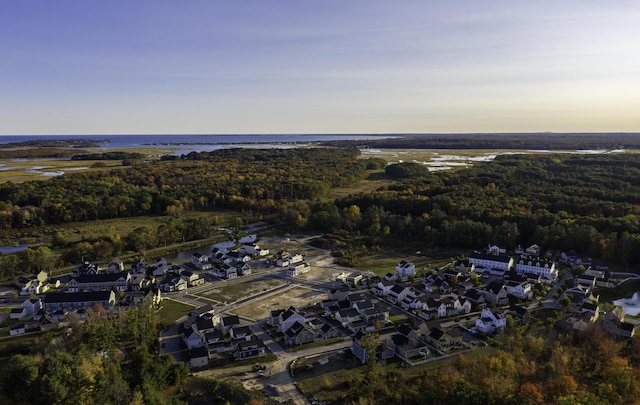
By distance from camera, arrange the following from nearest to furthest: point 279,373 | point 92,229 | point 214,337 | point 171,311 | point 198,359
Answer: point 279,373 < point 198,359 < point 214,337 < point 171,311 < point 92,229

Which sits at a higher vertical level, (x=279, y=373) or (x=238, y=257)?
(x=238, y=257)

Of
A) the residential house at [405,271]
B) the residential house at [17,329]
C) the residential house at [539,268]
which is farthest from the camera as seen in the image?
Answer: the residential house at [405,271]

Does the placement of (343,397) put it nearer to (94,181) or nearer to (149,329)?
(149,329)

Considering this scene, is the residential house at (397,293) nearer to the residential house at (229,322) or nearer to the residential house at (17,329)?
the residential house at (229,322)

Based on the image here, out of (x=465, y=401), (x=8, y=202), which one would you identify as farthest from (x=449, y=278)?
(x=8, y=202)

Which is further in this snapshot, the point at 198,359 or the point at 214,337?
the point at 214,337

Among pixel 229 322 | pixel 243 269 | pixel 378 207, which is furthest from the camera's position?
pixel 378 207

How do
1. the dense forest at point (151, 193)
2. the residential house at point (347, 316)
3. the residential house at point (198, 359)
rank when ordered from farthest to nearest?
the dense forest at point (151, 193), the residential house at point (347, 316), the residential house at point (198, 359)

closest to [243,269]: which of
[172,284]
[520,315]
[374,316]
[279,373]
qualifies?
[172,284]

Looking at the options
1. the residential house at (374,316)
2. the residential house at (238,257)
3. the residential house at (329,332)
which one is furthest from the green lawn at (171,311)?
the residential house at (374,316)

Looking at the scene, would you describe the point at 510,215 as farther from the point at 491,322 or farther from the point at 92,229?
the point at 92,229
